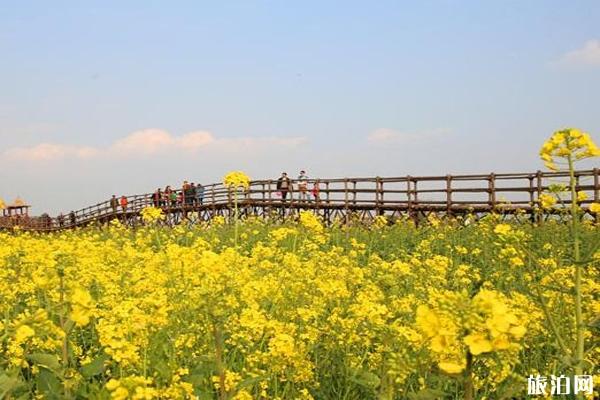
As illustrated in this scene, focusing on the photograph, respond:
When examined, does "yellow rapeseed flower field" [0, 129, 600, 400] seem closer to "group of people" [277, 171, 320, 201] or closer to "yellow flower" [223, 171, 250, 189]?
"yellow flower" [223, 171, 250, 189]

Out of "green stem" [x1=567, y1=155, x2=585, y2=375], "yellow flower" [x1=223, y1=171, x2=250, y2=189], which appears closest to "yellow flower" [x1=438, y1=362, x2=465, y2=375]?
"green stem" [x1=567, y1=155, x2=585, y2=375]

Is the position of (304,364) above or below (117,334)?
below

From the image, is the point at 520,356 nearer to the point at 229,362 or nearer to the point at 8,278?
the point at 229,362

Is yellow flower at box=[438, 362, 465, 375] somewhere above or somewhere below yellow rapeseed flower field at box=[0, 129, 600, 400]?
above

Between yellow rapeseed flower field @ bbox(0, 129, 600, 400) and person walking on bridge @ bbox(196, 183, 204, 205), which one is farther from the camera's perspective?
person walking on bridge @ bbox(196, 183, 204, 205)

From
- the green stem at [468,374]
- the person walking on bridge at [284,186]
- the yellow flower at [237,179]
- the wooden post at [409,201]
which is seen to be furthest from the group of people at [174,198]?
the green stem at [468,374]

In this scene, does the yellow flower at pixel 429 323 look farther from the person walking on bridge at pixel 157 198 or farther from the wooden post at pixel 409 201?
the person walking on bridge at pixel 157 198

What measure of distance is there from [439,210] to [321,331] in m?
15.7

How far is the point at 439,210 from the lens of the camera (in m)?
18.9

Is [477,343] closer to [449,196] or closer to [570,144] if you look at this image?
[570,144]

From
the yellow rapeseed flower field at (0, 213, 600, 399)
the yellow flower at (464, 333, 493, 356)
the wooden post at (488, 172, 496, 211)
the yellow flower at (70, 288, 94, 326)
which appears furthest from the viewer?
the wooden post at (488, 172, 496, 211)

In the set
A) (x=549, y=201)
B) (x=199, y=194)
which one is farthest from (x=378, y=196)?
(x=549, y=201)

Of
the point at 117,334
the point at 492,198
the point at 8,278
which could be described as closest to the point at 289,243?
the point at 8,278

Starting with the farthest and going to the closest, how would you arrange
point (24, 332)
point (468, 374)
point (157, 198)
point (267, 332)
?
1. point (157, 198)
2. point (267, 332)
3. point (24, 332)
4. point (468, 374)
